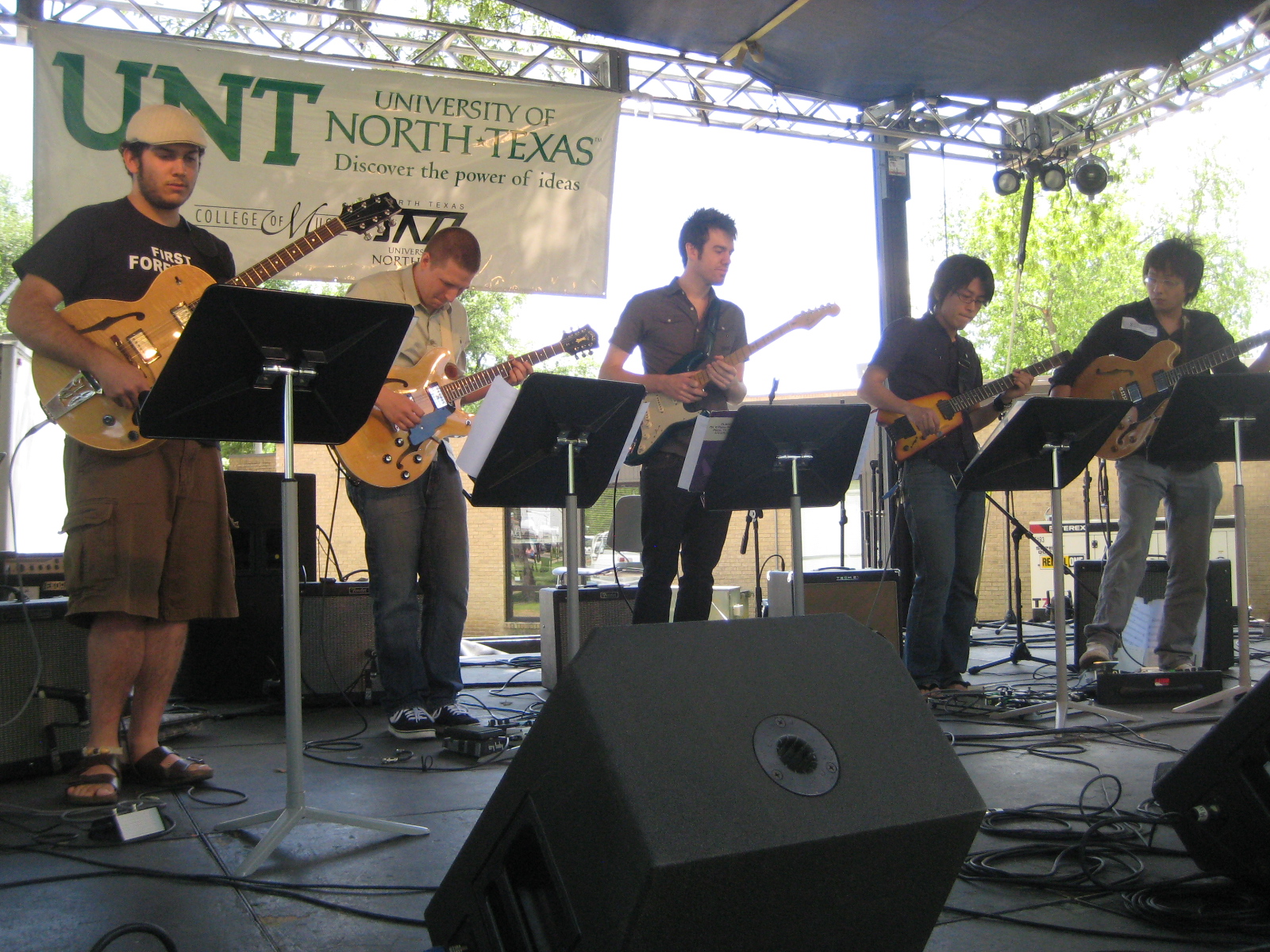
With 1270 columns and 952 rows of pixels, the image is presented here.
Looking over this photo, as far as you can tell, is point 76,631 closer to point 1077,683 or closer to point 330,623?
point 330,623

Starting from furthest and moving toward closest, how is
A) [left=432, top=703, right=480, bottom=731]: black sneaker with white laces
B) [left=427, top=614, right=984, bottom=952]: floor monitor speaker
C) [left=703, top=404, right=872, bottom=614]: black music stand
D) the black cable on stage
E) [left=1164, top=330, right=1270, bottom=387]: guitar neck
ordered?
1. [left=1164, top=330, right=1270, bottom=387]: guitar neck
2. [left=432, top=703, right=480, bottom=731]: black sneaker with white laces
3. [left=703, top=404, right=872, bottom=614]: black music stand
4. the black cable on stage
5. [left=427, top=614, right=984, bottom=952]: floor monitor speaker

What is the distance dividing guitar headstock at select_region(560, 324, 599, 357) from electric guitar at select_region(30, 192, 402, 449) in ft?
4.55

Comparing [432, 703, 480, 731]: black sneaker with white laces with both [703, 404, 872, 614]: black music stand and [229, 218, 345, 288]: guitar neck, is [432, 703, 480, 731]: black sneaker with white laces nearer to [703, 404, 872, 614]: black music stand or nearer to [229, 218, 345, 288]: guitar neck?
[703, 404, 872, 614]: black music stand

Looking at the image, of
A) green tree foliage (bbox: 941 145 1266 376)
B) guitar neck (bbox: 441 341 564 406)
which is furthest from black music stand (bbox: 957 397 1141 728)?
green tree foliage (bbox: 941 145 1266 376)

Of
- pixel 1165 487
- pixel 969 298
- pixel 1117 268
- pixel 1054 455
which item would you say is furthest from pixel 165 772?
pixel 1117 268

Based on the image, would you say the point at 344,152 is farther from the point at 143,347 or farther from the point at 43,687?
the point at 43,687

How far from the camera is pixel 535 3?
587 centimetres

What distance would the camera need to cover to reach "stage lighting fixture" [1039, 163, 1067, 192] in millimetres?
7816

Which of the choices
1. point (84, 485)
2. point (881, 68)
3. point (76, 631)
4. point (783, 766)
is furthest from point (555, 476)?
point (881, 68)

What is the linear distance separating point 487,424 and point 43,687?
1.72 meters

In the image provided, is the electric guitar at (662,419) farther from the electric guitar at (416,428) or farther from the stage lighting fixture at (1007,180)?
the stage lighting fixture at (1007,180)

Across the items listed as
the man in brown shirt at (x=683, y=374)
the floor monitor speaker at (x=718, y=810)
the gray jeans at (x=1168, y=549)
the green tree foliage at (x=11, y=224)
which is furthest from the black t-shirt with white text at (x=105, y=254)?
the green tree foliage at (x=11, y=224)

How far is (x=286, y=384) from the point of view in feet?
7.55

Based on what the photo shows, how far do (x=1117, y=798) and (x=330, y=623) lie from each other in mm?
3426
